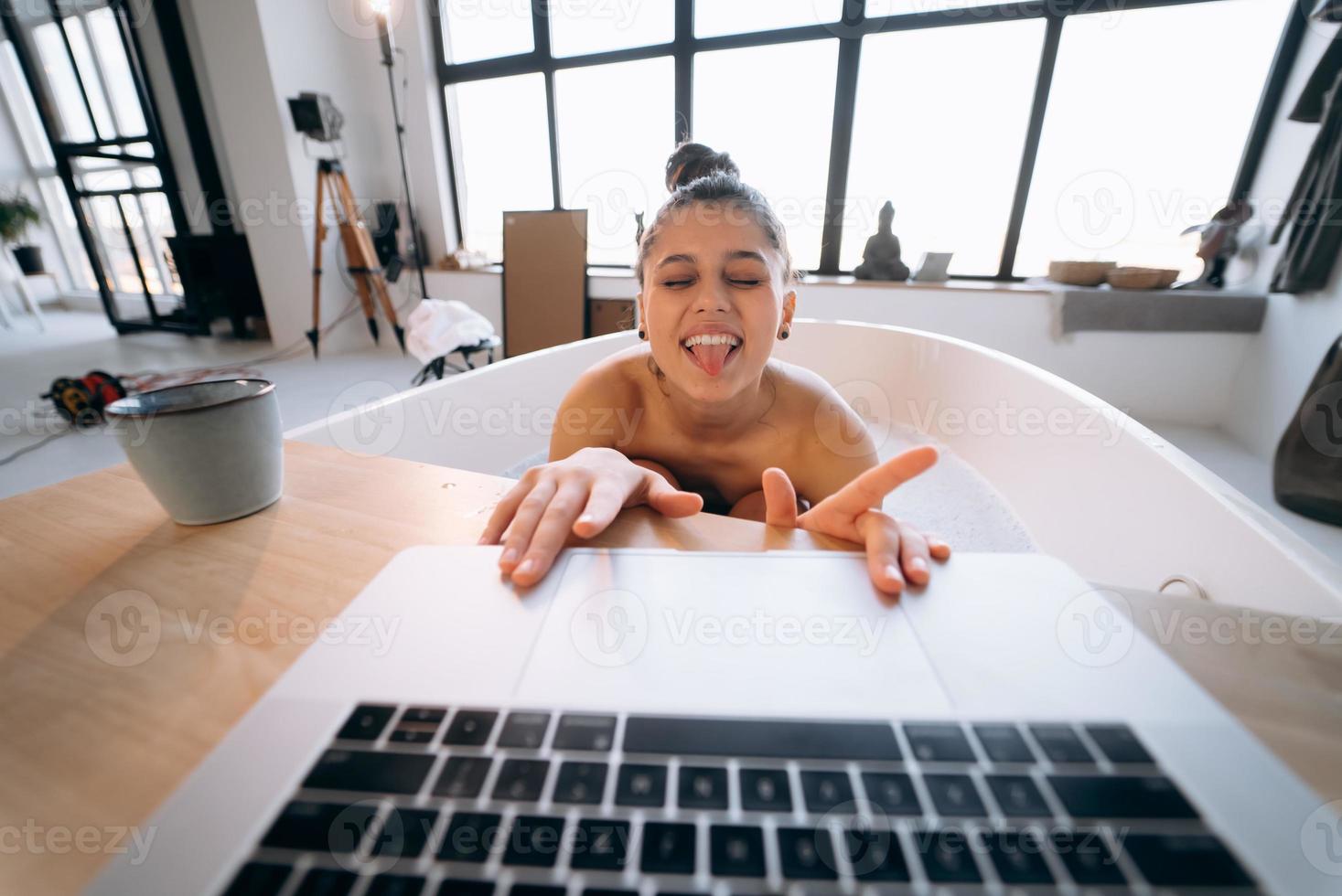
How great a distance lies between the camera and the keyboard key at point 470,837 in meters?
0.18

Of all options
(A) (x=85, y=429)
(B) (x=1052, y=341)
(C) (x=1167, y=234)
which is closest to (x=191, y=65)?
(A) (x=85, y=429)

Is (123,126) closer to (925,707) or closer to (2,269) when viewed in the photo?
(2,269)

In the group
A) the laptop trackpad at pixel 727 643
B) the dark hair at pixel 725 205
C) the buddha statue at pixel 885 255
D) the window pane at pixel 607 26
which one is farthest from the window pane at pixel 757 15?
the laptop trackpad at pixel 727 643

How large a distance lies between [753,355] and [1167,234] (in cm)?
255

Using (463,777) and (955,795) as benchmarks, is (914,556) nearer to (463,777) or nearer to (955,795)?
(955,795)

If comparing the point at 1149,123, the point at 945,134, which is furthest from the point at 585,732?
the point at 1149,123

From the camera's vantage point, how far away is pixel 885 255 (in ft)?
8.31

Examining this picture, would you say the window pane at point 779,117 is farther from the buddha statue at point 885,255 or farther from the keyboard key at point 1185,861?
the keyboard key at point 1185,861

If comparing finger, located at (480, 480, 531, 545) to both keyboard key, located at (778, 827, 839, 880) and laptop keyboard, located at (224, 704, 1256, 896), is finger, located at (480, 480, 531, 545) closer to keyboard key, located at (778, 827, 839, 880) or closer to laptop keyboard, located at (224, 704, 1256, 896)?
laptop keyboard, located at (224, 704, 1256, 896)

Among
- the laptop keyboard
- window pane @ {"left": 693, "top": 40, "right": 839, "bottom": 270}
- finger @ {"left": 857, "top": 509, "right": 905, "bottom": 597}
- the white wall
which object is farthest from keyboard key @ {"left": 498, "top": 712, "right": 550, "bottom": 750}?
window pane @ {"left": 693, "top": 40, "right": 839, "bottom": 270}

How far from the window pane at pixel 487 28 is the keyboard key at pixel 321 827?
11.8 ft

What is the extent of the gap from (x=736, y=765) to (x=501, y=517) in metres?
0.26

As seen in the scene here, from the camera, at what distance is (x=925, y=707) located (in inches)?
9.2

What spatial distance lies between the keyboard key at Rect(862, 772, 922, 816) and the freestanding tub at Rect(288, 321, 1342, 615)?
1.60ft
